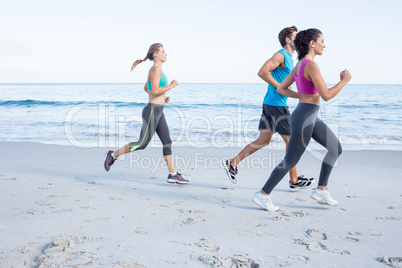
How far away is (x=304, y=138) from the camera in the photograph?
10.8ft

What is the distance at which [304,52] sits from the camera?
3.21m

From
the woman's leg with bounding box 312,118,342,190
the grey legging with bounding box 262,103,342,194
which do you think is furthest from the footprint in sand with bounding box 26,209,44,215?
the woman's leg with bounding box 312,118,342,190

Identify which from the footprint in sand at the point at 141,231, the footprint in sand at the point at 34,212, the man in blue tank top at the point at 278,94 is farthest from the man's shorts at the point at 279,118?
the footprint in sand at the point at 34,212

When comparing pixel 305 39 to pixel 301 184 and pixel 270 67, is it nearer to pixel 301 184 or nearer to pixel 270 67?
pixel 270 67

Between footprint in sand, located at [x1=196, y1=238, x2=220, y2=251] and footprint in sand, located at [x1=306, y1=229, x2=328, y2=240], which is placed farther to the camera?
footprint in sand, located at [x1=306, y1=229, x2=328, y2=240]

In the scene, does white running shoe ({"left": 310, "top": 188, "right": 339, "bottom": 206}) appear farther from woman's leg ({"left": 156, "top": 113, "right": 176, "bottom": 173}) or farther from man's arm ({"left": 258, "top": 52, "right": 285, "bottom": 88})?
woman's leg ({"left": 156, "top": 113, "right": 176, "bottom": 173})

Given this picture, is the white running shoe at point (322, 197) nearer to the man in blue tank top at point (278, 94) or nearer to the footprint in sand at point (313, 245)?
the man in blue tank top at point (278, 94)

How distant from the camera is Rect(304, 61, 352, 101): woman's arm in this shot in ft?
9.91

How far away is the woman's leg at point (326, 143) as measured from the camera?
341 cm

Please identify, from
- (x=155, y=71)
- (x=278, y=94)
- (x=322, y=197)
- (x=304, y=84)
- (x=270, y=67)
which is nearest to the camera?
(x=304, y=84)

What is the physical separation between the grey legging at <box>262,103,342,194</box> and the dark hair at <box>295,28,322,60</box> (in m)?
0.49

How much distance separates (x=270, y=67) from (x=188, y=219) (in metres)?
1.95

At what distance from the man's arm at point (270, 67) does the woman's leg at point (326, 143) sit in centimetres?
78

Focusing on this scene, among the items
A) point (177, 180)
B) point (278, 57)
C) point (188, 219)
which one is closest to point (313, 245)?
point (188, 219)
